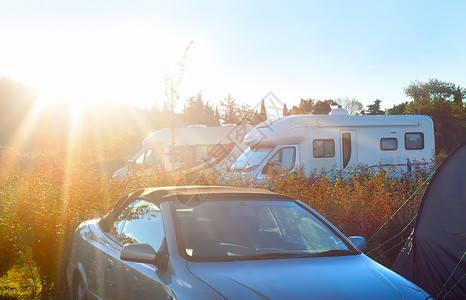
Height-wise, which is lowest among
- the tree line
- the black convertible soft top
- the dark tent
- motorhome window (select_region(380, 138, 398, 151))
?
the dark tent

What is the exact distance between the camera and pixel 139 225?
4746 millimetres

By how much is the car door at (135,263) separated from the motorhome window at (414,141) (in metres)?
13.7

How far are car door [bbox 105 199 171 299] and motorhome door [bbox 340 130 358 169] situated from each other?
39.3 feet

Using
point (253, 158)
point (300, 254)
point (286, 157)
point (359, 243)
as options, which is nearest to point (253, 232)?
point (300, 254)

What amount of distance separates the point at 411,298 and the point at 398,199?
515 centimetres

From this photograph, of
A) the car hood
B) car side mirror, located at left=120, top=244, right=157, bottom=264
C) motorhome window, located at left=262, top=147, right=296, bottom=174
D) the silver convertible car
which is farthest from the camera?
motorhome window, located at left=262, top=147, right=296, bottom=174

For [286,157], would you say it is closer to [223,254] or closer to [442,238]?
[442,238]

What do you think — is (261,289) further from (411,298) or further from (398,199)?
(398,199)

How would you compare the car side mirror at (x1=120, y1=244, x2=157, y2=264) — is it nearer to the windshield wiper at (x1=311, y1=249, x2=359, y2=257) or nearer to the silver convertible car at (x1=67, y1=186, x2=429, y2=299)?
the silver convertible car at (x1=67, y1=186, x2=429, y2=299)

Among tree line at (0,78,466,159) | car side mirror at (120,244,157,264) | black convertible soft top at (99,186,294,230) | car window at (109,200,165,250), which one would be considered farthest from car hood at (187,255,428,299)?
tree line at (0,78,466,159)

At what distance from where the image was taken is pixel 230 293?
337 centimetres

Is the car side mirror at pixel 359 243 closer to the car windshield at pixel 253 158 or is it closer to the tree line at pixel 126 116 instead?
the car windshield at pixel 253 158

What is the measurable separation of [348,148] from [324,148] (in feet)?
2.91

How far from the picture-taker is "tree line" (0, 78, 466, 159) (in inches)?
1695
